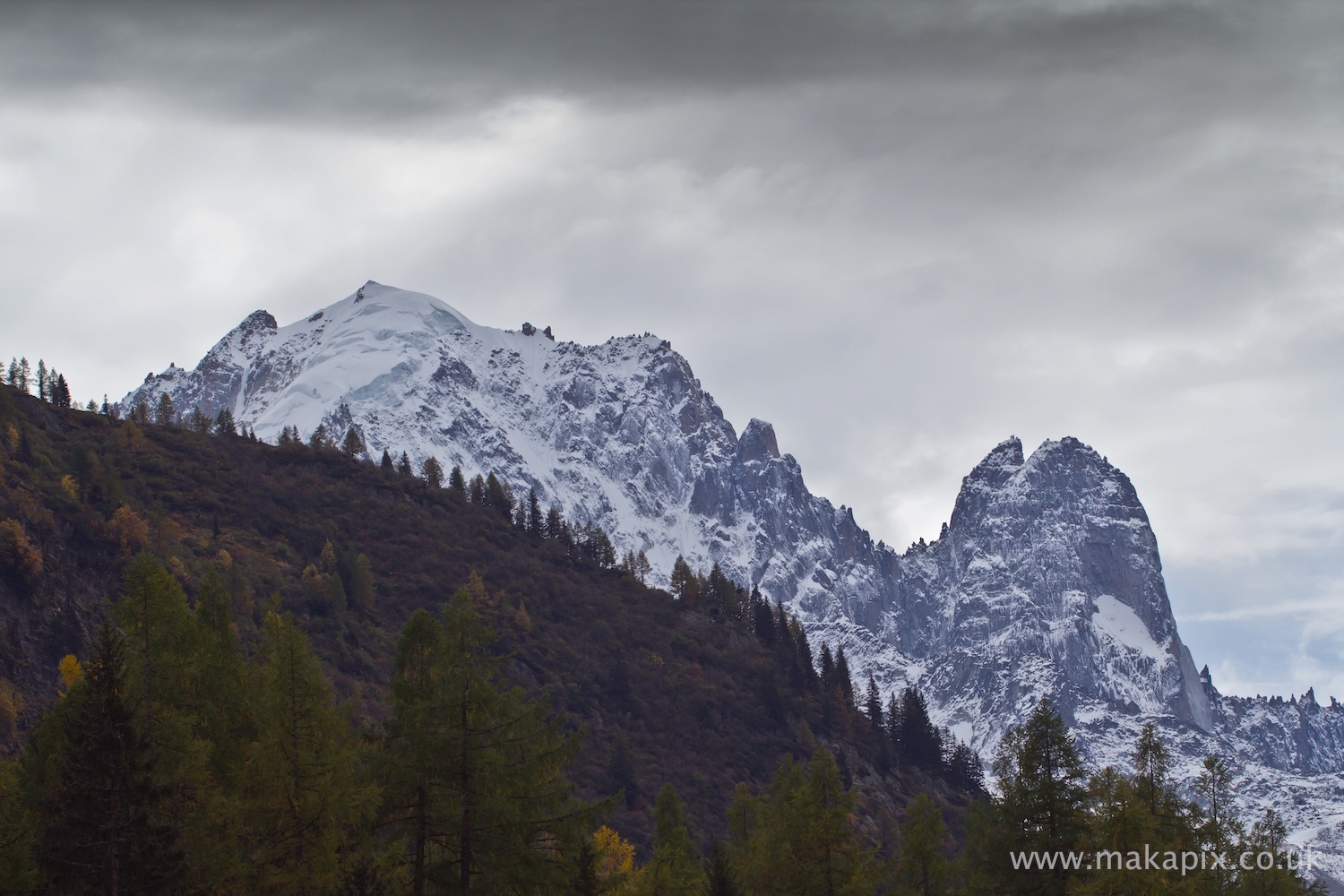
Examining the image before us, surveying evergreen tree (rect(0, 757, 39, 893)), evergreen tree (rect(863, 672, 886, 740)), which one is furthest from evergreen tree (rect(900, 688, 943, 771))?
evergreen tree (rect(0, 757, 39, 893))

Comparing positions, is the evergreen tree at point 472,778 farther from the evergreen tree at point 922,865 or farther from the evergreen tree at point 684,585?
the evergreen tree at point 684,585

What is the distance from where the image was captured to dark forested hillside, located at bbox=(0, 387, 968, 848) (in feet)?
307

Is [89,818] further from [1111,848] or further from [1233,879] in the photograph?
[1233,879]

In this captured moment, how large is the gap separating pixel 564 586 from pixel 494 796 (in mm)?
125674

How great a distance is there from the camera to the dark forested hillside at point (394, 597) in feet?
307

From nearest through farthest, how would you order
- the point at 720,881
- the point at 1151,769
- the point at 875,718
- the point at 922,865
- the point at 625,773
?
the point at 720,881 < the point at 1151,769 < the point at 922,865 < the point at 625,773 < the point at 875,718

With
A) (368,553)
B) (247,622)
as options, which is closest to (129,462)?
(368,553)

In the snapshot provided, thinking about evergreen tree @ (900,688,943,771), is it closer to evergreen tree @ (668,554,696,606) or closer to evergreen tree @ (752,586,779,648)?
evergreen tree @ (752,586,779,648)

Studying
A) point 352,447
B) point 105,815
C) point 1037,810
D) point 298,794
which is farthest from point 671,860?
point 352,447

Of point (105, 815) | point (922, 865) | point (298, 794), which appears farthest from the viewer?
point (922, 865)

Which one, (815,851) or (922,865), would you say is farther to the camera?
(922,865)

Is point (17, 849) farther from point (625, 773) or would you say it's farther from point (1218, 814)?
point (625, 773)

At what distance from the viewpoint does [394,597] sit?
13125 cm

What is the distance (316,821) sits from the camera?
92.9ft
